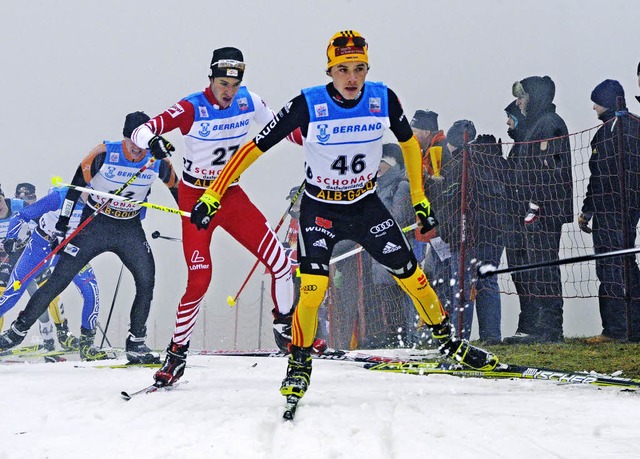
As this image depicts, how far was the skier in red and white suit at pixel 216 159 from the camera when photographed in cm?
577

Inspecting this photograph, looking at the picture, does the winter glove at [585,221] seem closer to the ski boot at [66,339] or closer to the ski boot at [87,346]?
the ski boot at [87,346]

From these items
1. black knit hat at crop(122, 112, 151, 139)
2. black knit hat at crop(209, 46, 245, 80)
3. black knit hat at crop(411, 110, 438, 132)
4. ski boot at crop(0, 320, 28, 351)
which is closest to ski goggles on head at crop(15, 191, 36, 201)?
ski boot at crop(0, 320, 28, 351)

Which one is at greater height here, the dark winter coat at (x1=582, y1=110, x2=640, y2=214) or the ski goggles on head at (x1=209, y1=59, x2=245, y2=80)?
the ski goggles on head at (x1=209, y1=59, x2=245, y2=80)

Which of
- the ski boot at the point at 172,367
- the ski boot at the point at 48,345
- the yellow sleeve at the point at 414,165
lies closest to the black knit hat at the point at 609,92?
the yellow sleeve at the point at 414,165

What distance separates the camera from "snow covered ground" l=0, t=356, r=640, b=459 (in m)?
3.39

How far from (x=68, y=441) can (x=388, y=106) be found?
2774 millimetres

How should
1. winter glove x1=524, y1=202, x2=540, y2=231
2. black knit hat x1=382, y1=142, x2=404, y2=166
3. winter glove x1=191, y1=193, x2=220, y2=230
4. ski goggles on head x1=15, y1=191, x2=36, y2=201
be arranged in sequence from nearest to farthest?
winter glove x1=191, y1=193, x2=220, y2=230 < winter glove x1=524, y1=202, x2=540, y2=231 < black knit hat x1=382, y1=142, x2=404, y2=166 < ski goggles on head x1=15, y1=191, x2=36, y2=201

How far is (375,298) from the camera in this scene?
10.3m

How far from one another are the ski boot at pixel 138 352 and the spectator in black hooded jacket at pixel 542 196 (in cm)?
374

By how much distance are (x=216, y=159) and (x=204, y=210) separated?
4.72 feet

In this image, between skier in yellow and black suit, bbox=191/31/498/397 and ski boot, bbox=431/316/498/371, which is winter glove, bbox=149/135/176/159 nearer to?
skier in yellow and black suit, bbox=191/31/498/397

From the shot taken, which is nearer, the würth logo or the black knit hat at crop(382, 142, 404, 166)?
the würth logo

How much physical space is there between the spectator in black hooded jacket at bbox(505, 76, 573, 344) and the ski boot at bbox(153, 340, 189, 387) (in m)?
3.60

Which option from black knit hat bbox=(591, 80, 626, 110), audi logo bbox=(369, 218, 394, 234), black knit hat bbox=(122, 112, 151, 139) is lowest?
audi logo bbox=(369, 218, 394, 234)
